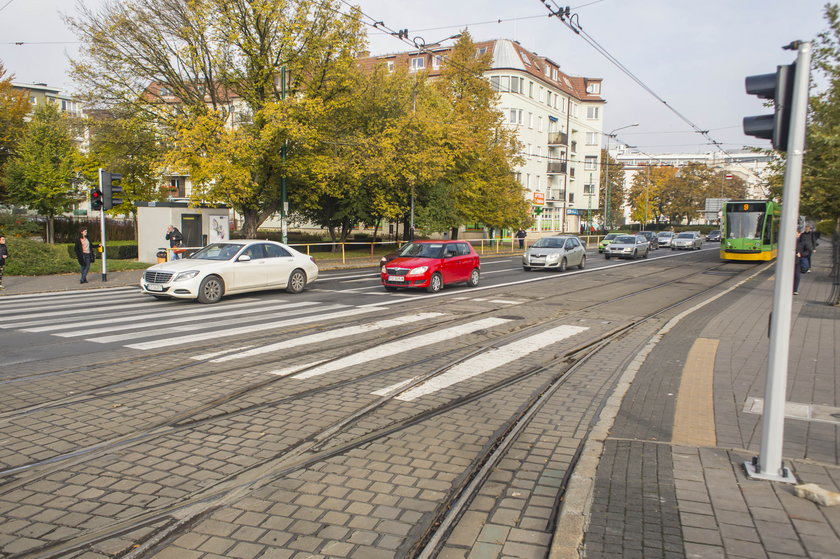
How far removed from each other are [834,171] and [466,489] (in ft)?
69.0

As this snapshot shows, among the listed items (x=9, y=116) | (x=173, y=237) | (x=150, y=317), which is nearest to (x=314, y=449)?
(x=150, y=317)

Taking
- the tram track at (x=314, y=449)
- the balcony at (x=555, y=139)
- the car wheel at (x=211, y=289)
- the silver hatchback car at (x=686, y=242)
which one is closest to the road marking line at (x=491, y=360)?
the tram track at (x=314, y=449)

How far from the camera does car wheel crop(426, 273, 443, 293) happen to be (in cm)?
1688

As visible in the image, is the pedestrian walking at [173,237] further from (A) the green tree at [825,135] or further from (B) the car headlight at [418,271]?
(A) the green tree at [825,135]

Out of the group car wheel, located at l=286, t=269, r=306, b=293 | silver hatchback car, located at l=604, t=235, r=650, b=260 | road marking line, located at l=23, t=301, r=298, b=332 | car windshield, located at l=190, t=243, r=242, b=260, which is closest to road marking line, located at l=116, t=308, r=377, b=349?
road marking line, located at l=23, t=301, r=298, b=332

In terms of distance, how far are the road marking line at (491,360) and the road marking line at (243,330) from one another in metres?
3.98

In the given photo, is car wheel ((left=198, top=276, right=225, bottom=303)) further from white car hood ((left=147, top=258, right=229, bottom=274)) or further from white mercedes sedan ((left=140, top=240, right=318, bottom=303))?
white car hood ((left=147, top=258, right=229, bottom=274))

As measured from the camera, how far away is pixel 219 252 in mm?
14836

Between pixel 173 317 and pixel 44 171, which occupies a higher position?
pixel 44 171

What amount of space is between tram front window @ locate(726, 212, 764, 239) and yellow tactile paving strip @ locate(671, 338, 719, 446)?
86.7ft

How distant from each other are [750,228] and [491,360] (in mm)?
29376

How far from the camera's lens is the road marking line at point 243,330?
899 centimetres

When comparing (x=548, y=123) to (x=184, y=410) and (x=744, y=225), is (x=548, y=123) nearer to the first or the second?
(x=744, y=225)

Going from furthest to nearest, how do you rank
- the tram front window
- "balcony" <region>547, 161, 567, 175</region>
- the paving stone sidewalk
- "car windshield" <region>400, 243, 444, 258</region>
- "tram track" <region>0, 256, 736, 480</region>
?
1. "balcony" <region>547, 161, 567, 175</region>
2. the tram front window
3. "car windshield" <region>400, 243, 444, 258</region>
4. "tram track" <region>0, 256, 736, 480</region>
5. the paving stone sidewalk
